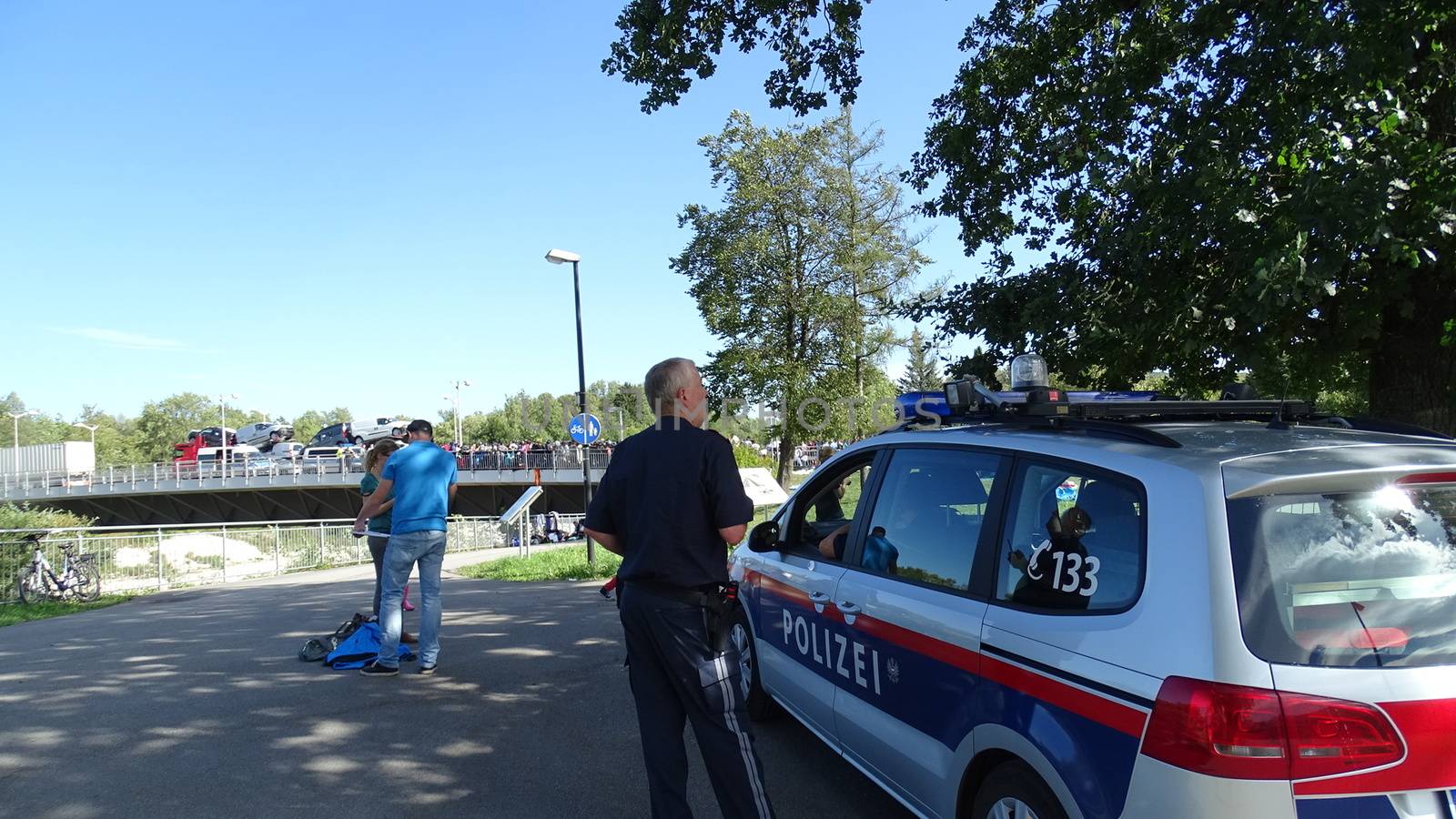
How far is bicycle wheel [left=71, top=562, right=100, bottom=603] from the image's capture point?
1320cm

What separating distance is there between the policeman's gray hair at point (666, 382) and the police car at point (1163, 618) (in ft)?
3.51

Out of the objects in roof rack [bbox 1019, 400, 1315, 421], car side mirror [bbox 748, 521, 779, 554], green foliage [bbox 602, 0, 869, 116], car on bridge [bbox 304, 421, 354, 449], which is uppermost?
green foliage [bbox 602, 0, 869, 116]

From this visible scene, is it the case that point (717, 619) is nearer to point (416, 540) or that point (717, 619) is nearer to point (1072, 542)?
point (1072, 542)

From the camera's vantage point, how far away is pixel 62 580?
13031 millimetres

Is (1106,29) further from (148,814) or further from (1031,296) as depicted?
(148,814)

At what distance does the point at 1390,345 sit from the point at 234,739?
8.42 metres

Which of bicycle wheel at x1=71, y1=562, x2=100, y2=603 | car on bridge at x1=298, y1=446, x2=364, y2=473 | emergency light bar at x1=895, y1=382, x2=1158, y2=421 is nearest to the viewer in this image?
emergency light bar at x1=895, y1=382, x2=1158, y2=421

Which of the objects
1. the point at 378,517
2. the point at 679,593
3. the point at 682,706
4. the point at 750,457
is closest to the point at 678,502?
the point at 679,593

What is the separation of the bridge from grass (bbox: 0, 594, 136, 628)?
91.1 ft

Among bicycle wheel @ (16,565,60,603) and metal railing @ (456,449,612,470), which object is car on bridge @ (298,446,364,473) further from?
bicycle wheel @ (16,565,60,603)

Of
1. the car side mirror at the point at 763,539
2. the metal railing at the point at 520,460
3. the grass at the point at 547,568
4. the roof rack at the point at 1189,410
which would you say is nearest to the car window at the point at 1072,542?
the roof rack at the point at 1189,410

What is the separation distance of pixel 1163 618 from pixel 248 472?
54.4 meters

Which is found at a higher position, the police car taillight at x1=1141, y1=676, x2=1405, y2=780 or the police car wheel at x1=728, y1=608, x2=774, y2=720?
the police car taillight at x1=1141, y1=676, x2=1405, y2=780

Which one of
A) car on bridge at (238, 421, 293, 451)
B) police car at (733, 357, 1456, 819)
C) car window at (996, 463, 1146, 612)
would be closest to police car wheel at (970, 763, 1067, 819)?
police car at (733, 357, 1456, 819)
